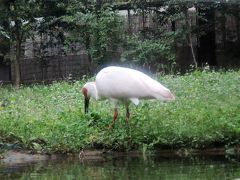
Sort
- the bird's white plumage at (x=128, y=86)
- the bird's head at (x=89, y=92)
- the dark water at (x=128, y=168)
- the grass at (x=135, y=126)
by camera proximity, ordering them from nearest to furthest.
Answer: the dark water at (x=128, y=168) < the grass at (x=135, y=126) < the bird's white plumage at (x=128, y=86) < the bird's head at (x=89, y=92)

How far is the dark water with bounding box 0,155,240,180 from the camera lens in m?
6.52

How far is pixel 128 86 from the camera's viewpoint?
854 cm

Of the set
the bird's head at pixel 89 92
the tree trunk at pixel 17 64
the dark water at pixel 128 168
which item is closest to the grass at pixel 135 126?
the bird's head at pixel 89 92

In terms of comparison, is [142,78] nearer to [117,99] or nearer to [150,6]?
[117,99]

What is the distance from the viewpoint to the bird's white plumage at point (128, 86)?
8.31 metres

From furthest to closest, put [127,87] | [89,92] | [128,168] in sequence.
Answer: [89,92] → [127,87] → [128,168]

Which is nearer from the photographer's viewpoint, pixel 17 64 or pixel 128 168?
pixel 128 168

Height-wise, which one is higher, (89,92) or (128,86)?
(128,86)

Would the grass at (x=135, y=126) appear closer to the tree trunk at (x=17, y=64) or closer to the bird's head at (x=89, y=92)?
the bird's head at (x=89, y=92)

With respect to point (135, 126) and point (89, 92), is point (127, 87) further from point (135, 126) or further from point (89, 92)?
point (89, 92)

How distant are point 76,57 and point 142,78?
1189 cm

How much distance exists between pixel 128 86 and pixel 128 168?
1.70 metres

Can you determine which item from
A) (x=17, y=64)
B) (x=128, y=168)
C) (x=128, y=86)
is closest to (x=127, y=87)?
(x=128, y=86)

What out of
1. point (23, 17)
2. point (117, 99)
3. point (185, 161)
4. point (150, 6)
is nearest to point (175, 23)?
point (150, 6)
